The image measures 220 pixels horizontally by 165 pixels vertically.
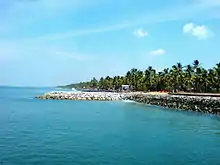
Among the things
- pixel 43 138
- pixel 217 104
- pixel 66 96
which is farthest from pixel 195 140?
pixel 66 96

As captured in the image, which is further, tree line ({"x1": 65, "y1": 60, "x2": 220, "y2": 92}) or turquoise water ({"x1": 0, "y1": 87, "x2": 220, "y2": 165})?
tree line ({"x1": 65, "y1": 60, "x2": 220, "y2": 92})

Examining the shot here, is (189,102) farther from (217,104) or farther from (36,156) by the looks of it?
(36,156)

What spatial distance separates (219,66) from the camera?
99.3m

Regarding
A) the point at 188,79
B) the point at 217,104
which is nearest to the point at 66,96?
the point at 188,79

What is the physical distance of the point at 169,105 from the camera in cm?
7431

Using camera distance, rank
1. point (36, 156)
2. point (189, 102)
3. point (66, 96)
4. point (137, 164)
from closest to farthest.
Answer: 1. point (137, 164)
2. point (36, 156)
3. point (189, 102)
4. point (66, 96)

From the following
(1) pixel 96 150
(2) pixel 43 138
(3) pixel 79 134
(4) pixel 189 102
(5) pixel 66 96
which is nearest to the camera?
(1) pixel 96 150

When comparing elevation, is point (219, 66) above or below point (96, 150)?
above

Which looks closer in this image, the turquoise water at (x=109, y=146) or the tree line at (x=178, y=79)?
the turquoise water at (x=109, y=146)

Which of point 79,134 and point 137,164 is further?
point 79,134

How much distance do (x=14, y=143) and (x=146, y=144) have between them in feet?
35.1

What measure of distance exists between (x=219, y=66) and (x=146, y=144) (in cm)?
7659

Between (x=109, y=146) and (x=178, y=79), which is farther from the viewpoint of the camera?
(x=178, y=79)

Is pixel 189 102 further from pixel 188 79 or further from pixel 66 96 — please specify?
pixel 66 96
